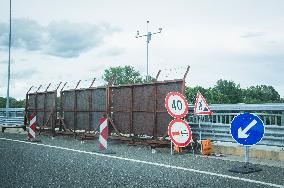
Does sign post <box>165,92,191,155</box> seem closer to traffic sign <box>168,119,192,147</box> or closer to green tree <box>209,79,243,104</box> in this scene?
traffic sign <box>168,119,192,147</box>

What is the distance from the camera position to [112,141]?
1507 cm

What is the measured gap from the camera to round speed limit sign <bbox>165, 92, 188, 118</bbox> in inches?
422

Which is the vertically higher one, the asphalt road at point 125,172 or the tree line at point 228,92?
the tree line at point 228,92

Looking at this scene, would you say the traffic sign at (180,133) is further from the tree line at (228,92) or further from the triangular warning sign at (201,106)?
the tree line at (228,92)

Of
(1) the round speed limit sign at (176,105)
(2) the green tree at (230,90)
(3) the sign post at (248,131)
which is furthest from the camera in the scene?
(2) the green tree at (230,90)

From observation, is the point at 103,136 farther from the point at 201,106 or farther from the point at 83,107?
the point at 83,107

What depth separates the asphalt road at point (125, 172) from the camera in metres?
6.23

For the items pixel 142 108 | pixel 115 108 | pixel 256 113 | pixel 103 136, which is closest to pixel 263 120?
pixel 256 113

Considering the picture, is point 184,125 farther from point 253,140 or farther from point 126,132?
point 126,132

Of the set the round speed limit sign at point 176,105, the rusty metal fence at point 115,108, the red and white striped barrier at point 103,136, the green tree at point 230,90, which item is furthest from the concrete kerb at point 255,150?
the green tree at point 230,90

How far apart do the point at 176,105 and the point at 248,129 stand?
3.36 metres

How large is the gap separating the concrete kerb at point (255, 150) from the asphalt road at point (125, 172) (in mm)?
1030

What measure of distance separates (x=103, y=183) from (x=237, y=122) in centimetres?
330

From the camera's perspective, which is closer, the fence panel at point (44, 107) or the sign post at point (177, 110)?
the sign post at point (177, 110)
